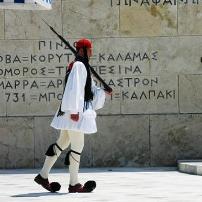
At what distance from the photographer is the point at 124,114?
14680 millimetres

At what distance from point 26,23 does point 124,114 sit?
221 cm

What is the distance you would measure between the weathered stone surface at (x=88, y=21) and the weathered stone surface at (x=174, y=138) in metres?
1.65

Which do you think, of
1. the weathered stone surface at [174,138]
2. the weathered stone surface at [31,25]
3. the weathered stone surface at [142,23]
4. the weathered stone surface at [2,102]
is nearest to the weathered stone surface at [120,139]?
the weathered stone surface at [174,138]

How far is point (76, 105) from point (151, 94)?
15.9 ft

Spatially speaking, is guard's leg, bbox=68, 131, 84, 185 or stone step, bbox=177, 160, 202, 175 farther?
stone step, bbox=177, 160, 202, 175

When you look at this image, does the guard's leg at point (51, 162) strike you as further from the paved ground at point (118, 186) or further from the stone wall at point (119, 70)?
the stone wall at point (119, 70)

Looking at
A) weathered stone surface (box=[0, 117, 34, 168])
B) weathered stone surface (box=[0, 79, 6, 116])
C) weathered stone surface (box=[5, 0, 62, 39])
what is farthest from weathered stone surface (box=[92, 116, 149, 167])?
weathered stone surface (box=[5, 0, 62, 39])

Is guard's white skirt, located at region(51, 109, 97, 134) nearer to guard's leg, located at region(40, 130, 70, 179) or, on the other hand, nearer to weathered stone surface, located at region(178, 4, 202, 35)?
guard's leg, located at region(40, 130, 70, 179)

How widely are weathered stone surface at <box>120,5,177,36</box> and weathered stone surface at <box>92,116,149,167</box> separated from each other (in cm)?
141

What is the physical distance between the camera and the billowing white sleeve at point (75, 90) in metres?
10.0

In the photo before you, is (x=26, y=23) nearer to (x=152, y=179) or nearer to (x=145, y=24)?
(x=145, y=24)

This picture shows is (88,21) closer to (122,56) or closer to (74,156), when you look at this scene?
(122,56)

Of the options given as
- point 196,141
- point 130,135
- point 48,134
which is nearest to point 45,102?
point 48,134

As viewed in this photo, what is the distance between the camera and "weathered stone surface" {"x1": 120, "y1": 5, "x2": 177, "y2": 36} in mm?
14688
